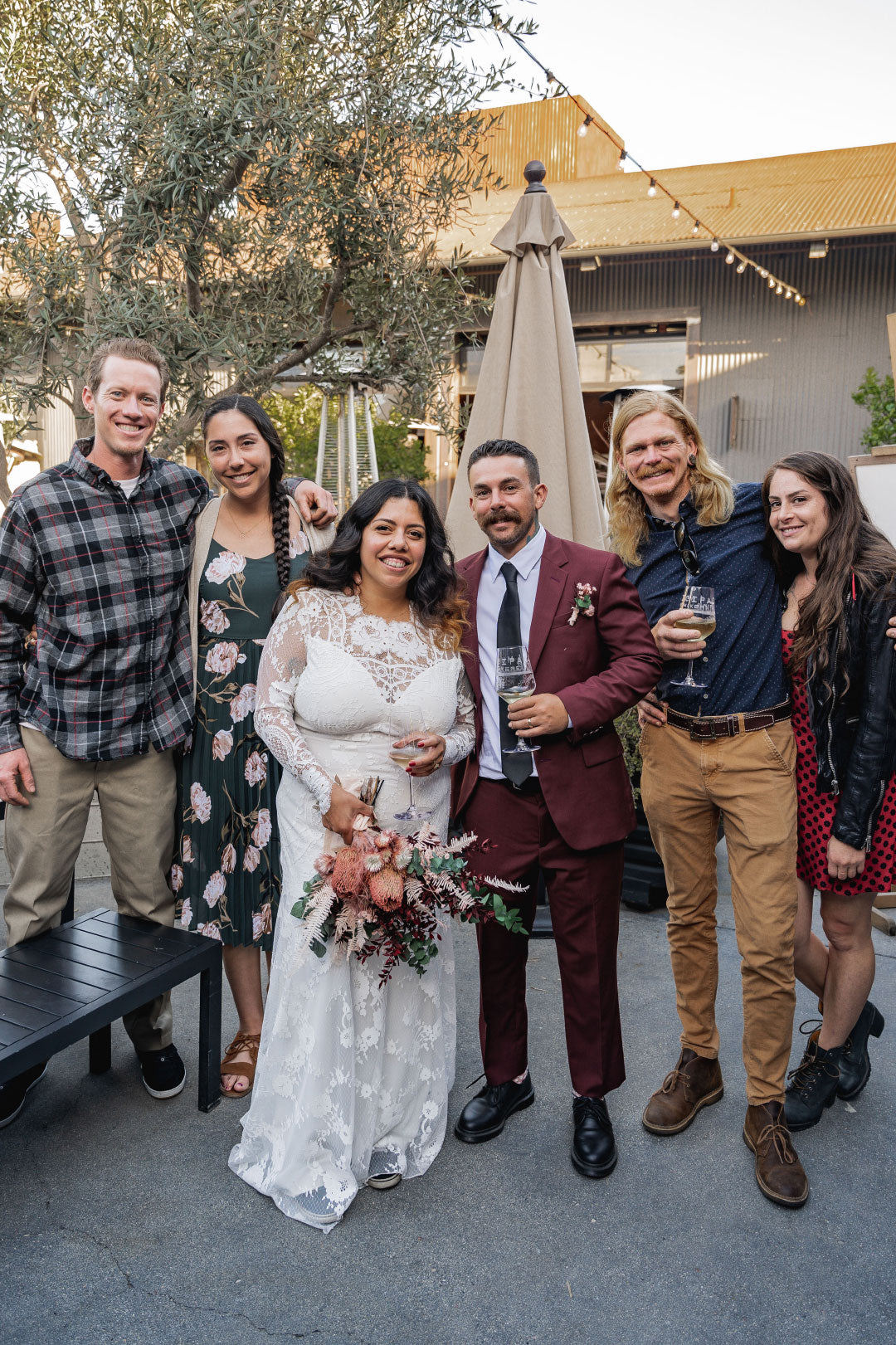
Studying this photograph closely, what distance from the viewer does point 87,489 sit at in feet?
9.47

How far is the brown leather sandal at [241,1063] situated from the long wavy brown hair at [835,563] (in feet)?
7.44

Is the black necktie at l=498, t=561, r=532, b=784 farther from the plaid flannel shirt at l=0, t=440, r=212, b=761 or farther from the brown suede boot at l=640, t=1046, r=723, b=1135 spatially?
the brown suede boot at l=640, t=1046, r=723, b=1135

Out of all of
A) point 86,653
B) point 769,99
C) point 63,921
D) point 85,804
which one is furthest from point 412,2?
point 769,99

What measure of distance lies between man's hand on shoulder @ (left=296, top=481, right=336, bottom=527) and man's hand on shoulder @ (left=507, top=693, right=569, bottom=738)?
3.74 ft

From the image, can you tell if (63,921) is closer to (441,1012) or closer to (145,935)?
(145,935)

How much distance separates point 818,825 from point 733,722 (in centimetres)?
49

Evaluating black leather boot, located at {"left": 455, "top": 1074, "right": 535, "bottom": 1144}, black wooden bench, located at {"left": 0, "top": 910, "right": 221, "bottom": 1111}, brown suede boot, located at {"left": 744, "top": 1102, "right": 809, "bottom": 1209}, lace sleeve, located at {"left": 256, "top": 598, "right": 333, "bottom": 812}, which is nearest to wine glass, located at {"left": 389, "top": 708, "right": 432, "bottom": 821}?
lace sleeve, located at {"left": 256, "top": 598, "right": 333, "bottom": 812}

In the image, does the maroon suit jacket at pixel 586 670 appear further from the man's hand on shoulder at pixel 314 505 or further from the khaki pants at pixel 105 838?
the khaki pants at pixel 105 838

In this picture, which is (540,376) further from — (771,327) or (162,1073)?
(771,327)

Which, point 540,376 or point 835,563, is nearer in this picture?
point 835,563

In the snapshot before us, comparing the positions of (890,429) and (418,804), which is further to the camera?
(890,429)

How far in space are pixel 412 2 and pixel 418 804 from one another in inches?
194

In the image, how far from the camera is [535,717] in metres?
2.56

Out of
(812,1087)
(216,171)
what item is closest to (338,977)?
(812,1087)
